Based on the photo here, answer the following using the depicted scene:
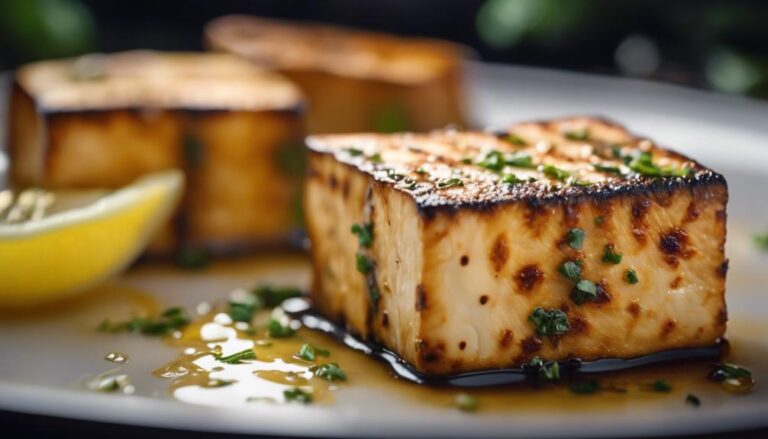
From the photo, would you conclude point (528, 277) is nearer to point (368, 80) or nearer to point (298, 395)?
point (298, 395)

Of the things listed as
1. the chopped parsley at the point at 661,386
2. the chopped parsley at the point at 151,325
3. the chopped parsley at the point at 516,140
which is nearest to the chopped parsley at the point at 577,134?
the chopped parsley at the point at 516,140

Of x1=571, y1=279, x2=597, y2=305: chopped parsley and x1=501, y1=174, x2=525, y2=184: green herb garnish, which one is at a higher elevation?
x1=501, y1=174, x2=525, y2=184: green herb garnish

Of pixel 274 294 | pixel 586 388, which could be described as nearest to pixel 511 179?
pixel 586 388

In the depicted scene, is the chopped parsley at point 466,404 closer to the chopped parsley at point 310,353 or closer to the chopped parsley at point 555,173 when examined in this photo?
the chopped parsley at point 310,353

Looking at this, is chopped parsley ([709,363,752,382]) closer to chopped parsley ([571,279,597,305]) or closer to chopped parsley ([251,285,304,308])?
chopped parsley ([571,279,597,305])

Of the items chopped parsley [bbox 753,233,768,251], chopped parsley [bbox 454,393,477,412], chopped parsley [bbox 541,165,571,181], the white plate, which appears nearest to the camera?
the white plate

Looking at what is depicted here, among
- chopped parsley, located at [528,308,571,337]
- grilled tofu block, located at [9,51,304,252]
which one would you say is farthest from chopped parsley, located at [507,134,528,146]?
grilled tofu block, located at [9,51,304,252]
